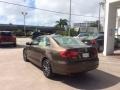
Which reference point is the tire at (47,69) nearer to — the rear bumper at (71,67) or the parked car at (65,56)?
the parked car at (65,56)

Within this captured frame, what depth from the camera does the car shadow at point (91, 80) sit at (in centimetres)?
753

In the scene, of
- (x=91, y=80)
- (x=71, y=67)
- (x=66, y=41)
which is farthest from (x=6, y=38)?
(x=71, y=67)

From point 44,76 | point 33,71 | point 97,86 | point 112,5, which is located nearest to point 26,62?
point 33,71

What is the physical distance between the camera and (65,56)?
7.67 m

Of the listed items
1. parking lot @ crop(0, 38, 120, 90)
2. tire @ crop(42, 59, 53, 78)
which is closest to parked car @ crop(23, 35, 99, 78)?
tire @ crop(42, 59, 53, 78)

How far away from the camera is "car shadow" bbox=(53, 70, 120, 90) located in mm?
7531

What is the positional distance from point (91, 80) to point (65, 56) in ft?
4.66

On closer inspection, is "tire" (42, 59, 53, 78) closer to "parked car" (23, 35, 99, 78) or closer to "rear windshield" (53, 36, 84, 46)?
"parked car" (23, 35, 99, 78)

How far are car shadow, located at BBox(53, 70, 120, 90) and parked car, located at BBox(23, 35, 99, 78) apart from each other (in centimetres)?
45

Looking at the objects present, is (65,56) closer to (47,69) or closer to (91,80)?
(47,69)

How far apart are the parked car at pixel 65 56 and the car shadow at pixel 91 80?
1.48 feet

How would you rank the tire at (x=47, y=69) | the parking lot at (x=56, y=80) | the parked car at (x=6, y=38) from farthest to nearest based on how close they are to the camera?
the parked car at (x=6, y=38)
the tire at (x=47, y=69)
the parking lot at (x=56, y=80)

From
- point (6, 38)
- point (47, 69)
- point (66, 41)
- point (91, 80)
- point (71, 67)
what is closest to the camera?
point (71, 67)

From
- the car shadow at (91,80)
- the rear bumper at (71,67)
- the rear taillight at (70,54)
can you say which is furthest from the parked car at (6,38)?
the rear taillight at (70,54)
